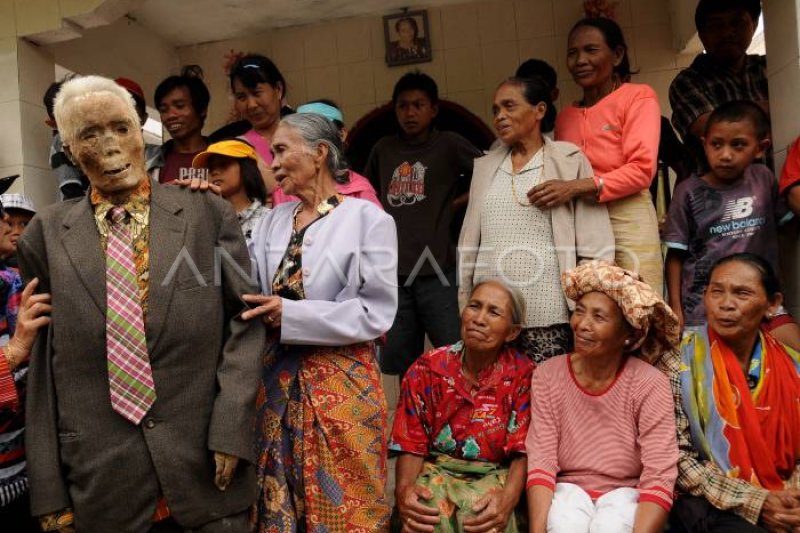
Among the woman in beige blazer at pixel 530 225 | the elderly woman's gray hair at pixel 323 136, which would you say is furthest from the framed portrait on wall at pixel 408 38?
the elderly woman's gray hair at pixel 323 136

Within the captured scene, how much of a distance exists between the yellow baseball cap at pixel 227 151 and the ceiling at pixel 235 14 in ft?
9.50

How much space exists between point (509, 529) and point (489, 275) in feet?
3.10

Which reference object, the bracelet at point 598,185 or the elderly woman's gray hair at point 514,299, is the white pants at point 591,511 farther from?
the bracelet at point 598,185

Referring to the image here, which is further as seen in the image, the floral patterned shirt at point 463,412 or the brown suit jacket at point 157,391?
the floral patterned shirt at point 463,412

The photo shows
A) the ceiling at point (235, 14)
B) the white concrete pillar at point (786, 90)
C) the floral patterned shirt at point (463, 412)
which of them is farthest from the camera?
the ceiling at point (235, 14)

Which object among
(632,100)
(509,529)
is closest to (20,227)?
(509,529)

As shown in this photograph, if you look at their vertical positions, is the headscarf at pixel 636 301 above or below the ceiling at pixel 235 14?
below

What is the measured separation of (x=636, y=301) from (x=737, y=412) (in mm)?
504

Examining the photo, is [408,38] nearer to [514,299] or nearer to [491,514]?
[514,299]

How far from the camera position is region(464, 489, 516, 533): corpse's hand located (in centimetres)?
244

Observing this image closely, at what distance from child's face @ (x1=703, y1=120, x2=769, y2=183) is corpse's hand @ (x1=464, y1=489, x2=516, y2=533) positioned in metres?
1.56

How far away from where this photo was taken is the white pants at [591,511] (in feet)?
7.61

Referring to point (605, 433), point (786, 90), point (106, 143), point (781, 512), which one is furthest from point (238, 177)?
point (786, 90)

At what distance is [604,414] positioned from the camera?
2.53 meters
